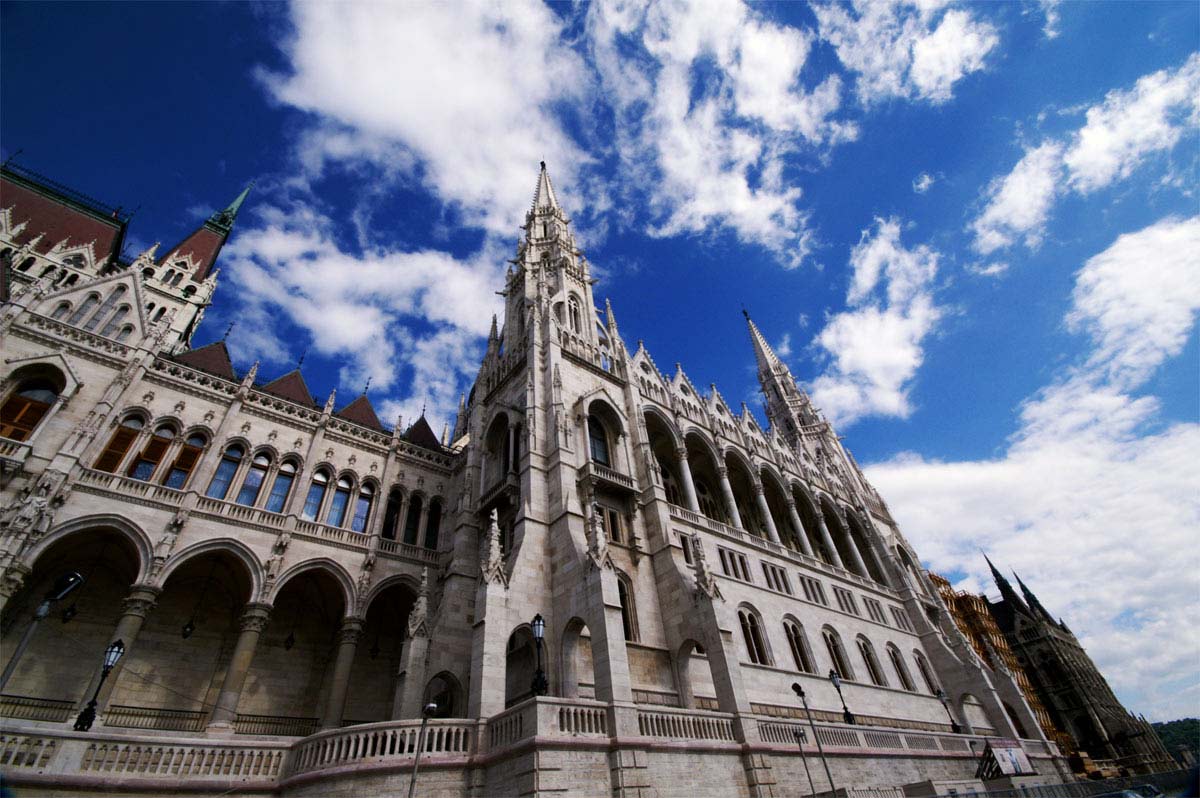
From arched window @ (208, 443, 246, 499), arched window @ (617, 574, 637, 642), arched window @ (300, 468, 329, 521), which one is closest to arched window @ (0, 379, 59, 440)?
arched window @ (208, 443, 246, 499)

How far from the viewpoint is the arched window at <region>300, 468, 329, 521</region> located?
2236 cm

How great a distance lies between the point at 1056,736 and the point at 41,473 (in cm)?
6307

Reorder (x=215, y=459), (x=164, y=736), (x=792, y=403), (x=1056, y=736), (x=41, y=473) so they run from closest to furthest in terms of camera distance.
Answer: (x=164, y=736) < (x=41, y=473) < (x=215, y=459) < (x=1056, y=736) < (x=792, y=403)

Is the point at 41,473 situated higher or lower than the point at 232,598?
higher

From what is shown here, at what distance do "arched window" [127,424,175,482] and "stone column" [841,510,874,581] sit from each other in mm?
34828

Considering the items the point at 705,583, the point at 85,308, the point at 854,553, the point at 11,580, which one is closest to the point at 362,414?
the point at 85,308

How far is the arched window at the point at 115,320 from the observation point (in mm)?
21875

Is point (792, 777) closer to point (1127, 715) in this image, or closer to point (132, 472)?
point (132, 472)

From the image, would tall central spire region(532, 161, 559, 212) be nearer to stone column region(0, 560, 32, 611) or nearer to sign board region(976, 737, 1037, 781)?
stone column region(0, 560, 32, 611)

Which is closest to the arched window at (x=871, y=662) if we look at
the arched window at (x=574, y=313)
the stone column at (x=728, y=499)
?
the stone column at (x=728, y=499)

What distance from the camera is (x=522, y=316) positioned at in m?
30.1

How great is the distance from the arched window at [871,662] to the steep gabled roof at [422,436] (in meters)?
22.8

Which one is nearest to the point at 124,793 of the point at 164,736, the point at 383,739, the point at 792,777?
the point at 164,736

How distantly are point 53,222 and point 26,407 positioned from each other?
19.4 meters
